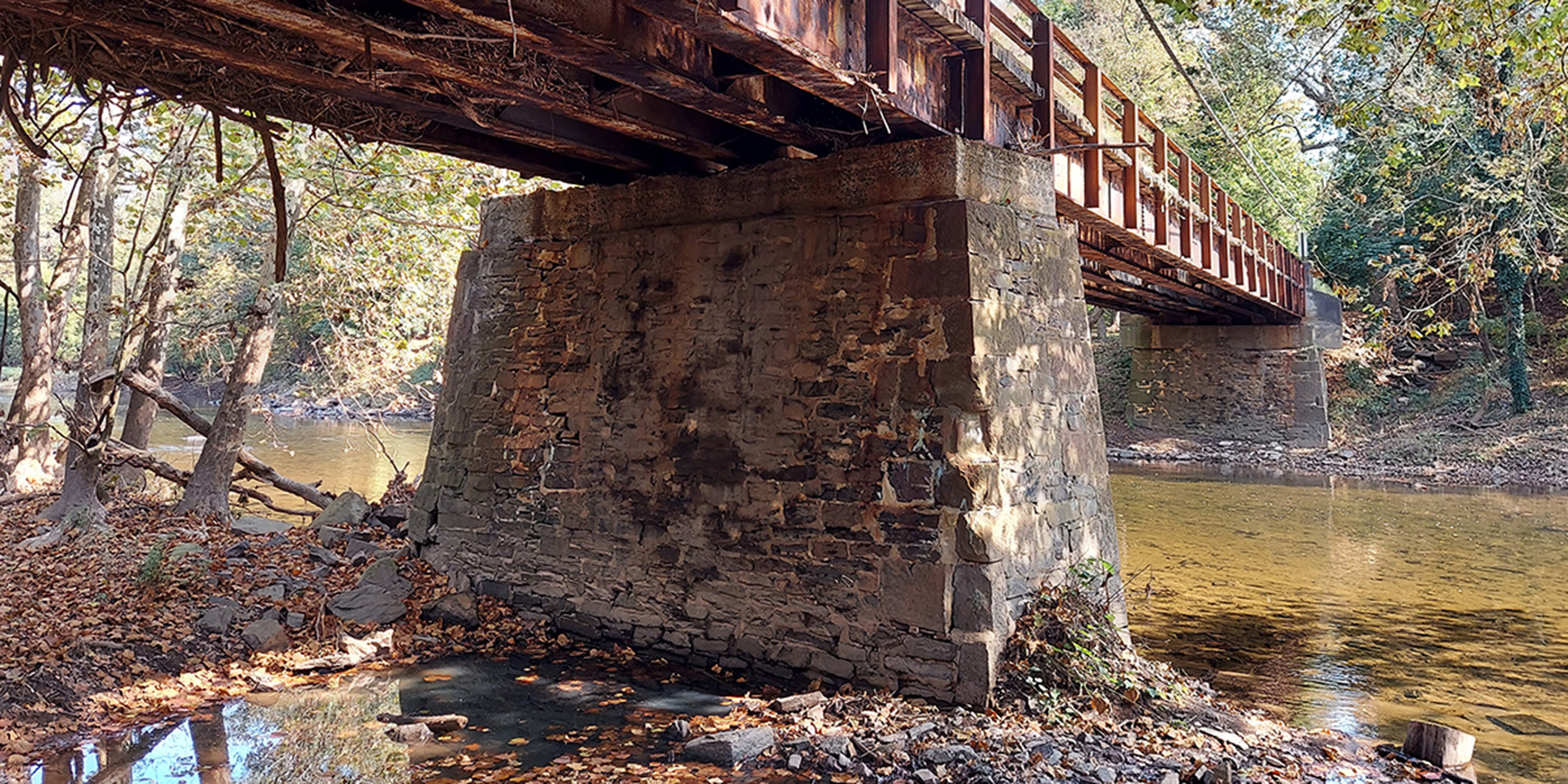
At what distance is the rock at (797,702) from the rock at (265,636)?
337 cm

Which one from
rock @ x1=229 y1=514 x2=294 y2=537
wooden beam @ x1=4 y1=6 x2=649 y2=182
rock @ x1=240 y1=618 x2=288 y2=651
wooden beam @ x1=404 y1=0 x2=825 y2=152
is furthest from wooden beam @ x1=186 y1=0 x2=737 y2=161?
rock @ x1=229 y1=514 x2=294 y2=537

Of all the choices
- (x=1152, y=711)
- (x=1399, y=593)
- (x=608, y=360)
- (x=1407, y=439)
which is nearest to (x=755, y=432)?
(x=608, y=360)

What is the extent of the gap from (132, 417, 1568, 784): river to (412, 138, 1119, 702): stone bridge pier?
181 cm

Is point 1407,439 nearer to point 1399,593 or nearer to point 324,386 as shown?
point 1399,593

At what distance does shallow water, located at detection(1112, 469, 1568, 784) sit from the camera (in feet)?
20.5

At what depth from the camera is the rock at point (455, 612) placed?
7129mm

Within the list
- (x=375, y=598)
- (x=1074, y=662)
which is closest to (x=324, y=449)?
(x=375, y=598)

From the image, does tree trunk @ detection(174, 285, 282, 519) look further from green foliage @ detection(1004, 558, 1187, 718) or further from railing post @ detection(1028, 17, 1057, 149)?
green foliage @ detection(1004, 558, 1187, 718)

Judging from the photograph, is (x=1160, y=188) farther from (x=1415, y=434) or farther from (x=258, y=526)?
(x=1415, y=434)

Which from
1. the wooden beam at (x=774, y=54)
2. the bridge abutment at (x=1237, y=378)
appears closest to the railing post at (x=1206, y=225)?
the wooden beam at (x=774, y=54)

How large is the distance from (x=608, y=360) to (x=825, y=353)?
1816 millimetres

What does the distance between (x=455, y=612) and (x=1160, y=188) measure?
7294mm

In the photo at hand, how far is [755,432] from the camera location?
624 cm

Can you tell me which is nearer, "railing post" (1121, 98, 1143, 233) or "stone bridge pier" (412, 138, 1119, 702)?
"stone bridge pier" (412, 138, 1119, 702)
